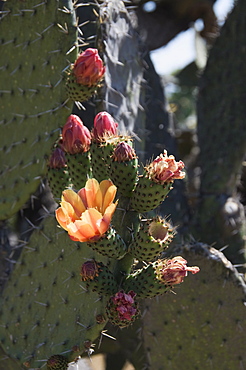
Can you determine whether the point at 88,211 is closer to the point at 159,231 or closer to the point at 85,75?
the point at 159,231

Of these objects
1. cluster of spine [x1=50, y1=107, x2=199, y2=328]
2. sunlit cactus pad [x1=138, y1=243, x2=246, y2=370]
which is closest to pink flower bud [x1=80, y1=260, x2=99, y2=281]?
cluster of spine [x1=50, y1=107, x2=199, y2=328]

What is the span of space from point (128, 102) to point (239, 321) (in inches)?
34.5

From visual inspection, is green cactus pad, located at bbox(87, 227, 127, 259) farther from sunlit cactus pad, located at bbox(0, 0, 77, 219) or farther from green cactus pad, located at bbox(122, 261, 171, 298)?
sunlit cactus pad, located at bbox(0, 0, 77, 219)

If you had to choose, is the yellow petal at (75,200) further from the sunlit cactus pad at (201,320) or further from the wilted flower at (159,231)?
the sunlit cactus pad at (201,320)

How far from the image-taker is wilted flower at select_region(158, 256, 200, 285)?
1.36 m

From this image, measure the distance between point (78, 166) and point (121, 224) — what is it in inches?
8.8

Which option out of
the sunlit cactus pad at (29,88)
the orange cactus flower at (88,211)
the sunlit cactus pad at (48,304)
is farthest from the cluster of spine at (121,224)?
the sunlit cactus pad at (29,88)

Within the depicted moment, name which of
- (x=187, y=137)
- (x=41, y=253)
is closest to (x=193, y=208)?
(x=41, y=253)

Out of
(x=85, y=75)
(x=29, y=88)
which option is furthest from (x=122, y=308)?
(x=29, y=88)

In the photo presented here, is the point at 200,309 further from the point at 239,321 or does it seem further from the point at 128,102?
the point at 128,102

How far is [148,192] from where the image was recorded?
4.52 ft

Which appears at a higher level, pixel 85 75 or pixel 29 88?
pixel 85 75

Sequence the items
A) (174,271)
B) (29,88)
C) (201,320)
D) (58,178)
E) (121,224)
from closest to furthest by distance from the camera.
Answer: (174,271) < (121,224) < (58,178) < (201,320) < (29,88)

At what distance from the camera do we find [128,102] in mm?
2107
